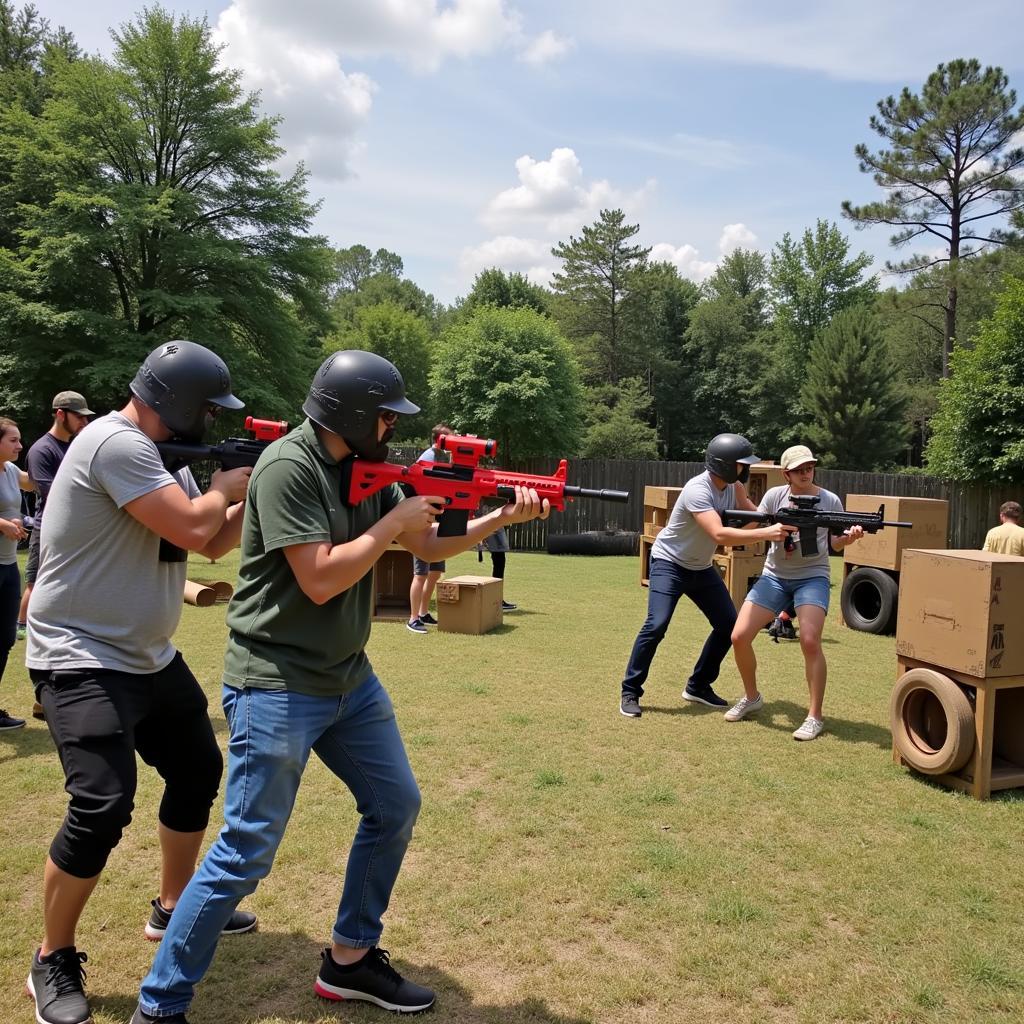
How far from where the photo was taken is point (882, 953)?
3.63 metres

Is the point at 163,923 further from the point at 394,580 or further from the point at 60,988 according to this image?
the point at 394,580

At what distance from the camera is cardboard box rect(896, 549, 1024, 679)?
5262 mm

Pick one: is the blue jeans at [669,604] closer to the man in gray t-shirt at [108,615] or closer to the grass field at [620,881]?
the grass field at [620,881]

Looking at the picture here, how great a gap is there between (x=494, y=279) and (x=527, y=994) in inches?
1961

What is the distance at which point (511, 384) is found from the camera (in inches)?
1291

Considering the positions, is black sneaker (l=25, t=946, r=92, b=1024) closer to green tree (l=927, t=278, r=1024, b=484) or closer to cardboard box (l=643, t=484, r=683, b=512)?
cardboard box (l=643, t=484, r=683, b=512)

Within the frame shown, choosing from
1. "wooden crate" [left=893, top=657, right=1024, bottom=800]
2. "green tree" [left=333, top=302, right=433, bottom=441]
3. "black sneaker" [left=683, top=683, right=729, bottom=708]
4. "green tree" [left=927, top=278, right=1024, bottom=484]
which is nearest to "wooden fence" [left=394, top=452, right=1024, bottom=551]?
"green tree" [left=927, top=278, right=1024, bottom=484]

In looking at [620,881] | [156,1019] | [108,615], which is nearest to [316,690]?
[108,615]

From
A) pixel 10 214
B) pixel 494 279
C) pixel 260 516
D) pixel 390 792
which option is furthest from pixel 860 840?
pixel 494 279

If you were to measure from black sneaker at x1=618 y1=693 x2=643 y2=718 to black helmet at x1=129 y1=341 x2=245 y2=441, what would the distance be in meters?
4.87

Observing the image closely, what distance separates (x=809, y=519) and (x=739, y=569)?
7514 mm

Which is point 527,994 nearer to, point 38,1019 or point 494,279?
point 38,1019

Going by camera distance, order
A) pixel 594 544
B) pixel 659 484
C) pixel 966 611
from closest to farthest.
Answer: pixel 966 611 → pixel 594 544 → pixel 659 484

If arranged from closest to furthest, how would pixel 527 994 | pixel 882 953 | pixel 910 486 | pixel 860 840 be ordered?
pixel 527 994 < pixel 882 953 < pixel 860 840 < pixel 910 486
